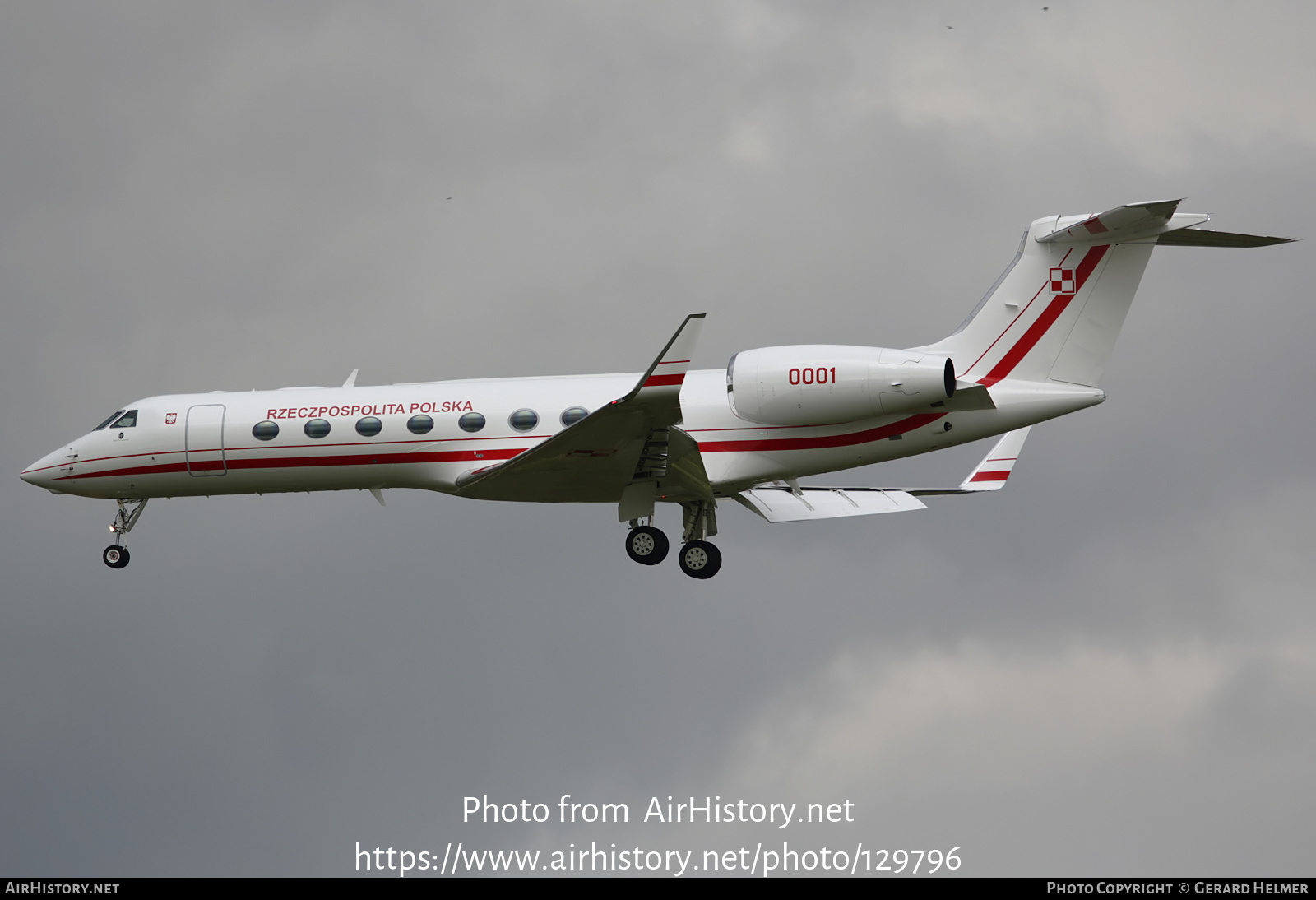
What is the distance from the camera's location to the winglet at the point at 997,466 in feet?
92.6

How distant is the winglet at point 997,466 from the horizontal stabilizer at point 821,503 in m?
1.19

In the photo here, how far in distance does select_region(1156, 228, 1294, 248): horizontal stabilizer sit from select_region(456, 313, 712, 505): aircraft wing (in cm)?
816

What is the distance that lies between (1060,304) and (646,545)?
769 cm

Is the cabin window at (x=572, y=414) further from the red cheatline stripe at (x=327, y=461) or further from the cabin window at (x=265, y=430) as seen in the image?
the cabin window at (x=265, y=430)

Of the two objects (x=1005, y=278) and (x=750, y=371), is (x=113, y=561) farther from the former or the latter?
(x=1005, y=278)

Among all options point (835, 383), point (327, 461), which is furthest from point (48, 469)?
point (835, 383)

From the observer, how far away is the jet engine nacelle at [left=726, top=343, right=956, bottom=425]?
76.9 ft

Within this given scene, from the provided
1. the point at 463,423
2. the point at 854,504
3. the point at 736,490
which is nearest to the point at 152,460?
the point at 463,423

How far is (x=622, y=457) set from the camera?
2373cm

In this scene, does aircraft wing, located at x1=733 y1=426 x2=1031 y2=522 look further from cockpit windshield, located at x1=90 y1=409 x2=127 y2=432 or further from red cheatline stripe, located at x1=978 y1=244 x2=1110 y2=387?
cockpit windshield, located at x1=90 y1=409 x2=127 y2=432

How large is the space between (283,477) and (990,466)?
1249 cm

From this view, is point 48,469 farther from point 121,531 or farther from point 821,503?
point 821,503

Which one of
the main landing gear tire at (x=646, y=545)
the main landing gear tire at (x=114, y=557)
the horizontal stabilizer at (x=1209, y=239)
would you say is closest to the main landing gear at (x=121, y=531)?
the main landing gear tire at (x=114, y=557)

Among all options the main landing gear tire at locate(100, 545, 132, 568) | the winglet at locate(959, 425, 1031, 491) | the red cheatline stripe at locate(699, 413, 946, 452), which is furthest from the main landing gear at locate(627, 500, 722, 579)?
the main landing gear tire at locate(100, 545, 132, 568)
